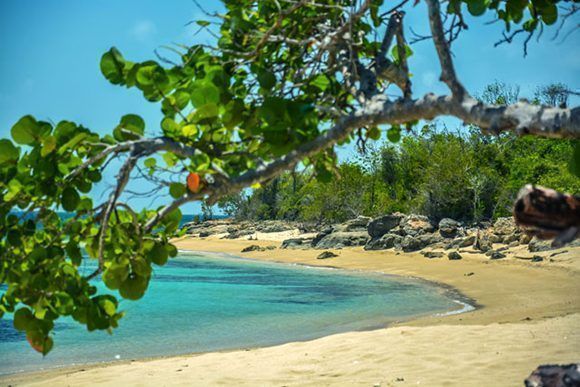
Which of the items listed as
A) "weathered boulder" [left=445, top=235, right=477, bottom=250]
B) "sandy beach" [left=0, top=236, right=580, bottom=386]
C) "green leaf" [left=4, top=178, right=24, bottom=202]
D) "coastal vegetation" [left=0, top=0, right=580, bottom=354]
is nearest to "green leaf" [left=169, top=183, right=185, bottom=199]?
"coastal vegetation" [left=0, top=0, right=580, bottom=354]

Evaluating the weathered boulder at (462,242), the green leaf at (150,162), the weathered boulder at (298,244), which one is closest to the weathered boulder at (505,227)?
the weathered boulder at (462,242)

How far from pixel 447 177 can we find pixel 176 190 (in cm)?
3759

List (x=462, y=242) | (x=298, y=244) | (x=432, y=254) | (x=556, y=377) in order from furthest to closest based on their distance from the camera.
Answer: (x=298, y=244)
(x=462, y=242)
(x=432, y=254)
(x=556, y=377)

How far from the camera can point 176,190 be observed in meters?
2.38

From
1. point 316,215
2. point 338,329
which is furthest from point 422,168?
point 338,329

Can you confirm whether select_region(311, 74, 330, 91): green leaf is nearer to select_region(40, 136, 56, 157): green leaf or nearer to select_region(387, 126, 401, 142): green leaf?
select_region(387, 126, 401, 142): green leaf

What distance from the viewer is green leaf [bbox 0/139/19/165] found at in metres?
2.32

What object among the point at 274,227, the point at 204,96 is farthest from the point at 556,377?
the point at 274,227

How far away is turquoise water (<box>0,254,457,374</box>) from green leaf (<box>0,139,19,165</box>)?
1061 cm

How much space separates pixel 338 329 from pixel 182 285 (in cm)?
1441

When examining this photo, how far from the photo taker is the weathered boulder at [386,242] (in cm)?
3344

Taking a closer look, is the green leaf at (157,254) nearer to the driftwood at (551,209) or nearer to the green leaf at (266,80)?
the green leaf at (266,80)

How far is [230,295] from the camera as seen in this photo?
74.8 feet

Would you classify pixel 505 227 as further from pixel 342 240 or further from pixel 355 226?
pixel 355 226
